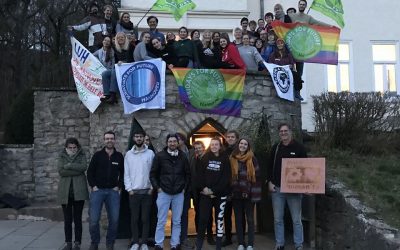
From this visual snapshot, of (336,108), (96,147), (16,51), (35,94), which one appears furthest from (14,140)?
(16,51)

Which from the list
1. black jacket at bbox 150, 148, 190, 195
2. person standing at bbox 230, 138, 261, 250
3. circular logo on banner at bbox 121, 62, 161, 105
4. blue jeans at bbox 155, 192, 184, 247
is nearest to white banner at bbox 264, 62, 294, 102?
Result: circular logo on banner at bbox 121, 62, 161, 105

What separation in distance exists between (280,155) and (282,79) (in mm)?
2884

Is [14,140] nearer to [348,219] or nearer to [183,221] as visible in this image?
[183,221]

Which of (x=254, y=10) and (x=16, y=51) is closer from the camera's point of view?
(x=254, y=10)

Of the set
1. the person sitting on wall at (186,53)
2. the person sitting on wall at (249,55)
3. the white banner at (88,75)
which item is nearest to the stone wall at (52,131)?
the white banner at (88,75)

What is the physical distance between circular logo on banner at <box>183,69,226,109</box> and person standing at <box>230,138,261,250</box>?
6.80ft

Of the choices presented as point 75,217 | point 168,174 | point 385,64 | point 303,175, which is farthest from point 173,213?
point 385,64

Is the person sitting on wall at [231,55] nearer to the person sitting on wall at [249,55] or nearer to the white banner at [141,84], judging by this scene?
the person sitting on wall at [249,55]

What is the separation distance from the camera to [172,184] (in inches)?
304

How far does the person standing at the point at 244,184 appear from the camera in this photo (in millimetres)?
7797

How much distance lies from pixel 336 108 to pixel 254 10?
8.03m

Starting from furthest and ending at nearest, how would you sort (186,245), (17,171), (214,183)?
1. (17,171)
2. (186,245)
3. (214,183)

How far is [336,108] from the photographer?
10062 millimetres

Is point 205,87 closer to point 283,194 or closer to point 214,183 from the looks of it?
point 214,183
